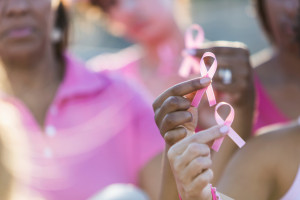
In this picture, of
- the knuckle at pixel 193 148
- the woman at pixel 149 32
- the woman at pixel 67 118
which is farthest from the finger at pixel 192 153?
the woman at pixel 149 32

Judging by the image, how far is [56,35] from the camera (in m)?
2.74

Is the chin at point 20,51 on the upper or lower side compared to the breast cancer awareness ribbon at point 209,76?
lower

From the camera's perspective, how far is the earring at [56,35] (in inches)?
107

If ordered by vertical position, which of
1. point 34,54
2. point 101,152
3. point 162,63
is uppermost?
point 34,54

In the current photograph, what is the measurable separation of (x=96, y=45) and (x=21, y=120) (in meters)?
5.11

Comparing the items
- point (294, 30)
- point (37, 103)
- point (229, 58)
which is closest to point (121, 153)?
point (37, 103)

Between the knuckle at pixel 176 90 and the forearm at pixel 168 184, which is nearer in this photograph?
the knuckle at pixel 176 90

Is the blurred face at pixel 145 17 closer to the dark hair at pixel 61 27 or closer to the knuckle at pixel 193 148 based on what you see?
the dark hair at pixel 61 27

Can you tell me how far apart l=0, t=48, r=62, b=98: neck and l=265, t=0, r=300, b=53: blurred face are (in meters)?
0.87

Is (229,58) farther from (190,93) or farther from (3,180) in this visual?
(3,180)

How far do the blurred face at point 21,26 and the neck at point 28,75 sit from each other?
0.04 metres

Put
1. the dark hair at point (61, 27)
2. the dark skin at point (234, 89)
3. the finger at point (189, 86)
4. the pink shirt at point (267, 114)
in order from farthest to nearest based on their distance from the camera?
the dark hair at point (61, 27), the pink shirt at point (267, 114), the dark skin at point (234, 89), the finger at point (189, 86)

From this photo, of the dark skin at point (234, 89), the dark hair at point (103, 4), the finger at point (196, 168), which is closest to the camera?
the finger at point (196, 168)

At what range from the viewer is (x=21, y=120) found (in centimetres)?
241
